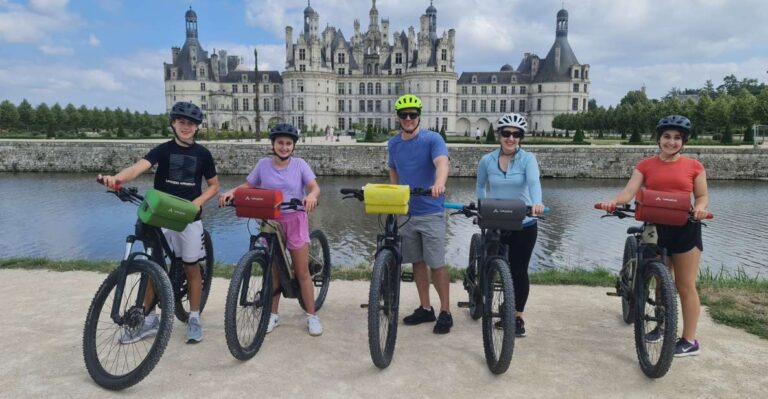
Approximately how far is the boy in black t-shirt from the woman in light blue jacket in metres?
2.19

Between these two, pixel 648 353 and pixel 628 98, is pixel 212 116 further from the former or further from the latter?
pixel 648 353

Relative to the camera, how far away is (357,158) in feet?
95.6

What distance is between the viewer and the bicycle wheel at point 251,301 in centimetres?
343

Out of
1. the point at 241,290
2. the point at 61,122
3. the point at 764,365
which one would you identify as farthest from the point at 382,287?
the point at 61,122

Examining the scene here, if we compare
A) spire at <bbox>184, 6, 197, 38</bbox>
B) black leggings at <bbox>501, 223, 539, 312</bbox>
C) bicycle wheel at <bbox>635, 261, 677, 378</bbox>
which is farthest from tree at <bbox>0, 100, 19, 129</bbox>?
bicycle wheel at <bbox>635, 261, 677, 378</bbox>

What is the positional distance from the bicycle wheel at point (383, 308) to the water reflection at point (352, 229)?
677 cm

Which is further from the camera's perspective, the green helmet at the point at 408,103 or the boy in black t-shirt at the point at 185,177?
the green helmet at the point at 408,103

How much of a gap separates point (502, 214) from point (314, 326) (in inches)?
70.1

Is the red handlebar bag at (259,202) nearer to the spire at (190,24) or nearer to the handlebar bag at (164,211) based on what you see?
the handlebar bag at (164,211)

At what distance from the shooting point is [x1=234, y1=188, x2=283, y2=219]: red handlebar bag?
11.6 ft

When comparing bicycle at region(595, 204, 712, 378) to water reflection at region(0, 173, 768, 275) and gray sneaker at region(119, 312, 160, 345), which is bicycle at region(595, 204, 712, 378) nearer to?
gray sneaker at region(119, 312, 160, 345)

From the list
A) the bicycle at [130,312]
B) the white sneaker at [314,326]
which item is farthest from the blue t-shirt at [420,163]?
the bicycle at [130,312]

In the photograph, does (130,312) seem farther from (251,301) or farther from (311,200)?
(311,200)

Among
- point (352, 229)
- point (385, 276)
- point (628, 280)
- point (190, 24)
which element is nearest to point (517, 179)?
point (628, 280)
